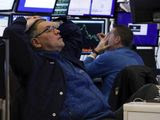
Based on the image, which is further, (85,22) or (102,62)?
(85,22)

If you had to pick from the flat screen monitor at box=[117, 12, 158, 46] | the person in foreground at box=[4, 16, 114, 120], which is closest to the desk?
the person in foreground at box=[4, 16, 114, 120]

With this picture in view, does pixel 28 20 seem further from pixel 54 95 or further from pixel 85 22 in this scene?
pixel 85 22

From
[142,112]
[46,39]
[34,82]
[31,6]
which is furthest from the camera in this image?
[31,6]

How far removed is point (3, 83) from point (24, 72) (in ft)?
0.88

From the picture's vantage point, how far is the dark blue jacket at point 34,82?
2.15m

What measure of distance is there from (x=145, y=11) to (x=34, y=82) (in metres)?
0.73

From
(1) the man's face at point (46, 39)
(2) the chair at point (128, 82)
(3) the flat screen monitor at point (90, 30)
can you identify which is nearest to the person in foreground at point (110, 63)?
(2) the chair at point (128, 82)

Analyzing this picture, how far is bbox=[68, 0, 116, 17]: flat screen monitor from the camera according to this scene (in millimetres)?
4258

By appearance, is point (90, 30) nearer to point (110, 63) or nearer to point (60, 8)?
point (60, 8)

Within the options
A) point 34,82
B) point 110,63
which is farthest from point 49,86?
point 110,63

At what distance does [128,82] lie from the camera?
2955 millimetres

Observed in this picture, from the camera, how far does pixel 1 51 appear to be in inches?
73.9

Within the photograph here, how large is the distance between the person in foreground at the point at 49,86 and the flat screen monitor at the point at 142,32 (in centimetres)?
227

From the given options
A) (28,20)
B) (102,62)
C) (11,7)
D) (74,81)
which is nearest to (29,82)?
(74,81)
